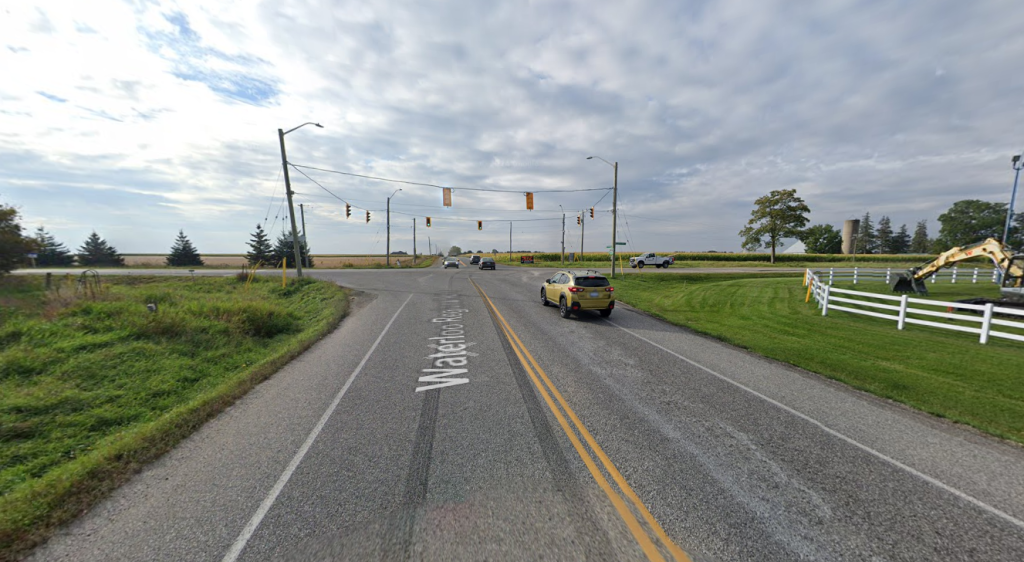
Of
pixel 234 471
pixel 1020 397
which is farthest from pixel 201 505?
pixel 1020 397

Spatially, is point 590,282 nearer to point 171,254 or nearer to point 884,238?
point 171,254

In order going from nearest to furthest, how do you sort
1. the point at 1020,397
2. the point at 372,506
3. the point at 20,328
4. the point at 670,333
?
the point at 372,506 → the point at 1020,397 → the point at 20,328 → the point at 670,333

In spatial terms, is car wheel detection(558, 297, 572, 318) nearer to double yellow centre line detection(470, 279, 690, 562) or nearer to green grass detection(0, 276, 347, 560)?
double yellow centre line detection(470, 279, 690, 562)

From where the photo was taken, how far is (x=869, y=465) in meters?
4.32

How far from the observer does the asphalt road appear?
3.08m

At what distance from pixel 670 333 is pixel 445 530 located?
1005 centimetres

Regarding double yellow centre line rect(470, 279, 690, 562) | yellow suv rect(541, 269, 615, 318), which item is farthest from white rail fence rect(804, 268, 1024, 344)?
double yellow centre line rect(470, 279, 690, 562)

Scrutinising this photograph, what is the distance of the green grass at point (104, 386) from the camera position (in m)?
3.87

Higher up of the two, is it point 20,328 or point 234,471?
point 20,328

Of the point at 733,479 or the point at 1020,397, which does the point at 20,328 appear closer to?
the point at 733,479

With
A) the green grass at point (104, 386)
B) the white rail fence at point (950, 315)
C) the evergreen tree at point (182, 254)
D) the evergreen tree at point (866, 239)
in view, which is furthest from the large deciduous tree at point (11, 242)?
the evergreen tree at point (866, 239)

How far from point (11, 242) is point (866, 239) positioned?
6517 inches

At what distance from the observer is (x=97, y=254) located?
53.3 metres

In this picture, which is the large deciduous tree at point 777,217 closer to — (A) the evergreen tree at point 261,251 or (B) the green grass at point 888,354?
(B) the green grass at point 888,354
